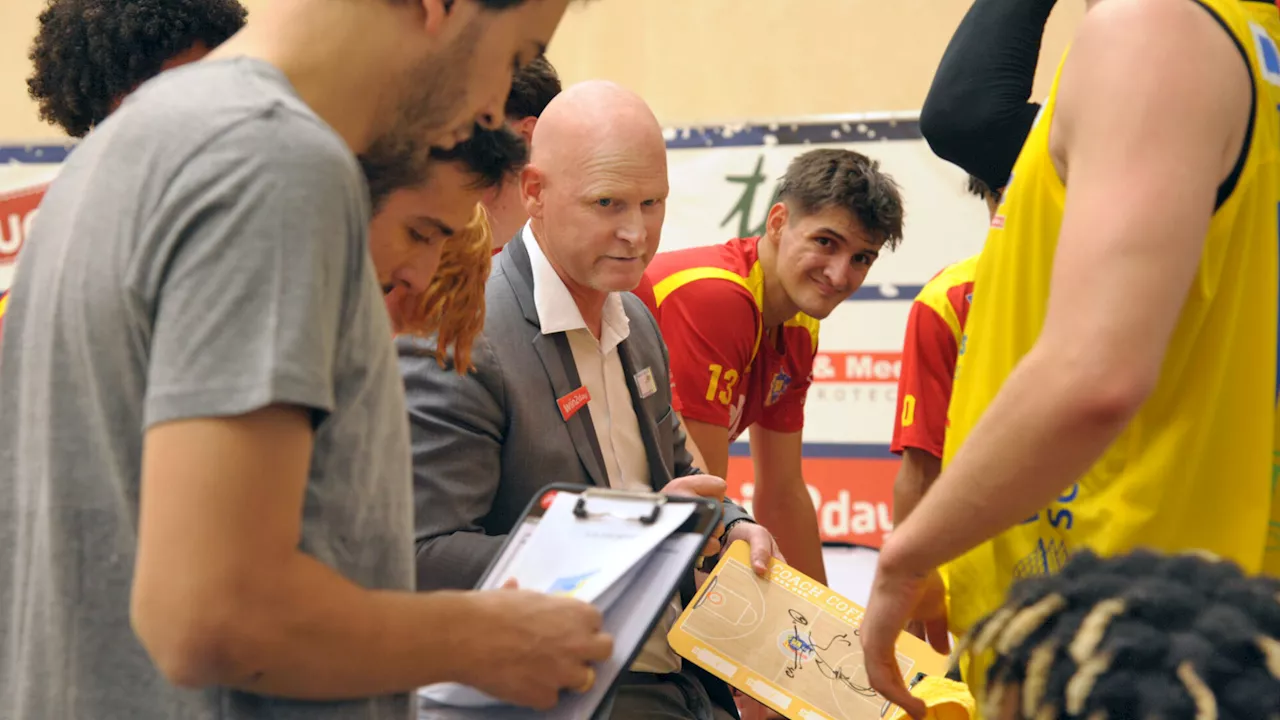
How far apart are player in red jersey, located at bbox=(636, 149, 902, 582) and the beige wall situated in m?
0.96

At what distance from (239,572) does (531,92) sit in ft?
5.47

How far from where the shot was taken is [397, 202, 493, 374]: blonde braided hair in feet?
4.42

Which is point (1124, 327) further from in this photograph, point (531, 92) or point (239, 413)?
point (531, 92)

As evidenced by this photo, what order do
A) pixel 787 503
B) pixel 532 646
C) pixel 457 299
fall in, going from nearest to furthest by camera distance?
pixel 532 646 < pixel 457 299 < pixel 787 503

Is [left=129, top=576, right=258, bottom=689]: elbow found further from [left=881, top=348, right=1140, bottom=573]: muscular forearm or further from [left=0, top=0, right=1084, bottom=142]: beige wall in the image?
[left=0, top=0, right=1084, bottom=142]: beige wall

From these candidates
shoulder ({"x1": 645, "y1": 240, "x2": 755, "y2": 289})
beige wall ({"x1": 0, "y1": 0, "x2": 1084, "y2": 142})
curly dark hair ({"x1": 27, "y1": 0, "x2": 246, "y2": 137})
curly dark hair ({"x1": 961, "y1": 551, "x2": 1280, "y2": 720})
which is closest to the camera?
curly dark hair ({"x1": 961, "y1": 551, "x2": 1280, "y2": 720})

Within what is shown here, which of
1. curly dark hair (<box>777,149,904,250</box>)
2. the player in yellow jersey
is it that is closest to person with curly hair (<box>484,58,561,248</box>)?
curly dark hair (<box>777,149,904,250</box>)

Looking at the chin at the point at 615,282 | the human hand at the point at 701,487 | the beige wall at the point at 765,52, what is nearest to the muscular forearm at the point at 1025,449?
the human hand at the point at 701,487

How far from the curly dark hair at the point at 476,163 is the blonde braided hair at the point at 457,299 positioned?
228mm

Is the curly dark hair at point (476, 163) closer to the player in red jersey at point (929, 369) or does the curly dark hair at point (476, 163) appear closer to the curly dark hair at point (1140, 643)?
Result: the curly dark hair at point (1140, 643)

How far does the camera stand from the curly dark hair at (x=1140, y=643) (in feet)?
1.92

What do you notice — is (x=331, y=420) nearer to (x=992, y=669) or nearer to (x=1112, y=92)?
(x=992, y=669)

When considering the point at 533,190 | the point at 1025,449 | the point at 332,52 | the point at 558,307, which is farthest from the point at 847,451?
the point at 332,52

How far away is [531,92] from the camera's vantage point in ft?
Answer: 7.26
